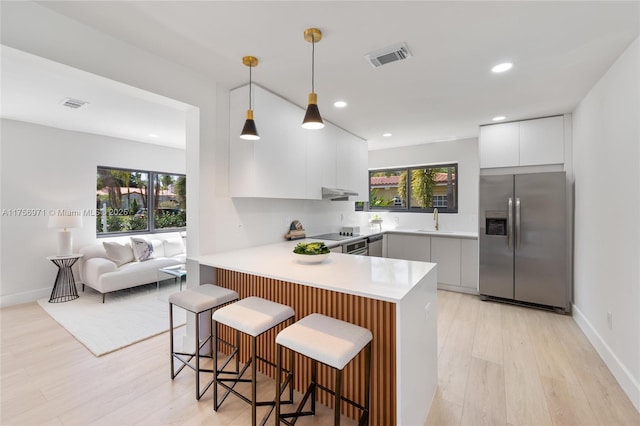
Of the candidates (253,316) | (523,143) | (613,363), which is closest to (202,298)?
(253,316)

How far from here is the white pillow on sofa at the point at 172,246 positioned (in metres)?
4.99

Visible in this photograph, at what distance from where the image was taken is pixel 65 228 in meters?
4.10

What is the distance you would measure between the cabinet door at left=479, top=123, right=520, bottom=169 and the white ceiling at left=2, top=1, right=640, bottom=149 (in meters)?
0.56

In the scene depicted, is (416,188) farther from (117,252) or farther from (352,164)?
(117,252)

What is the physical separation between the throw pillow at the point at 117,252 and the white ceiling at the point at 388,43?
6.65 ft

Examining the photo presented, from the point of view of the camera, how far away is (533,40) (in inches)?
77.3

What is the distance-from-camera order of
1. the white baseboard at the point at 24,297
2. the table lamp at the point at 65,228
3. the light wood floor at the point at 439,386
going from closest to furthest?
the light wood floor at the point at 439,386
the white baseboard at the point at 24,297
the table lamp at the point at 65,228

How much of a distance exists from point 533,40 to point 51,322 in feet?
17.6

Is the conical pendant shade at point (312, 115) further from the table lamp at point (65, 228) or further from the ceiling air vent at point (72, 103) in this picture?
the table lamp at point (65, 228)

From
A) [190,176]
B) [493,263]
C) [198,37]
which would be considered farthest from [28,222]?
[493,263]

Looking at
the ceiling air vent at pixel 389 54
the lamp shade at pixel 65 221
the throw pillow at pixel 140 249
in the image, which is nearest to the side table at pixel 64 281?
the lamp shade at pixel 65 221

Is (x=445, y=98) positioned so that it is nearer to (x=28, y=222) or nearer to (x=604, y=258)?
(x=604, y=258)

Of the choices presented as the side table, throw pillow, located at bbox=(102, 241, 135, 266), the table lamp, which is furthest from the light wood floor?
throw pillow, located at bbox=(102, 241, 135, 266)

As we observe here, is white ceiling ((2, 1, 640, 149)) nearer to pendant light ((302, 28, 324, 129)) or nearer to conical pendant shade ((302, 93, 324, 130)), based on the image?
pendant light ((302, 28, 324, 129))
